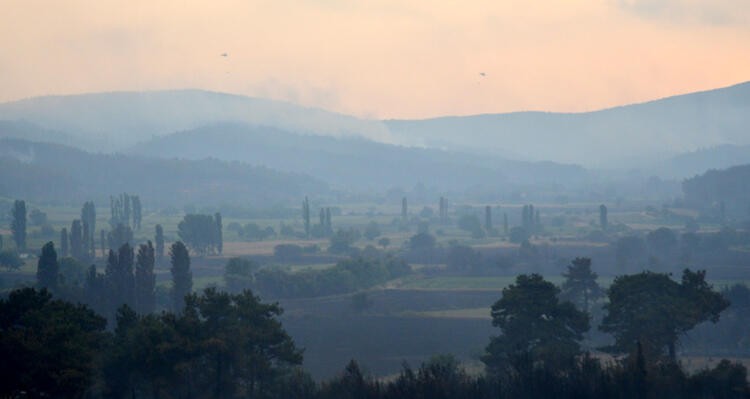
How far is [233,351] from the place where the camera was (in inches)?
1700

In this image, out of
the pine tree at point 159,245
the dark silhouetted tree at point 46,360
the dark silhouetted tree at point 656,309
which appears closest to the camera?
the dark silhouetted tree at point 46,360

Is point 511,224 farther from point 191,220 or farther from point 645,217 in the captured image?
point 191,220

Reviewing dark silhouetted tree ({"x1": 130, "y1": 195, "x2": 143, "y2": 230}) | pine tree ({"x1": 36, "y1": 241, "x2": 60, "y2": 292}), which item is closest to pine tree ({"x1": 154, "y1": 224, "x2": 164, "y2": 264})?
pine tree ({"x1": 36, "y1": 241, "x2": 60, "y2": 292})

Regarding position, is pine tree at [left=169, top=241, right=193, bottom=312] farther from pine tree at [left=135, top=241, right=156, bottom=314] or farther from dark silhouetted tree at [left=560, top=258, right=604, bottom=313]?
dark silhouetted tree at [left=560, top=258, right=604, bottom=313]

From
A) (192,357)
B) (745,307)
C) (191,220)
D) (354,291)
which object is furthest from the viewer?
(191,220)

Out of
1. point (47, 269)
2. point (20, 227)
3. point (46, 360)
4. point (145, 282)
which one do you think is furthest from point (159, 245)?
point (46, 360)

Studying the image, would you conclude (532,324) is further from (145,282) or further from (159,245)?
(159,245)

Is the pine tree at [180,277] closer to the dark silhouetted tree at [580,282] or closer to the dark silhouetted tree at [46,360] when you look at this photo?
the dark silhouetted tree at [580,282]

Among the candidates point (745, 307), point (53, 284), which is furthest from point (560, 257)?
point (53, 284)

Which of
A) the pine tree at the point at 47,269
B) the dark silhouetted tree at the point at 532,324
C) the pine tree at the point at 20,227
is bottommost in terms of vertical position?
the dark silhouetted tree at the point at 532,324

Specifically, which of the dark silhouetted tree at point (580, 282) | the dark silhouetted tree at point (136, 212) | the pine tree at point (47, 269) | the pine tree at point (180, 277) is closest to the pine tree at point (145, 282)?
the pine tree at point (180, 277)

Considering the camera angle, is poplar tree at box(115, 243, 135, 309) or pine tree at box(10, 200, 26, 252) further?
pine tree at box(10, 200, 26, 252)

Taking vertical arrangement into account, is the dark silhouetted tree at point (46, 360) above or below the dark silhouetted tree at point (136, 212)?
below

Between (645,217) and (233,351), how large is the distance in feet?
427
